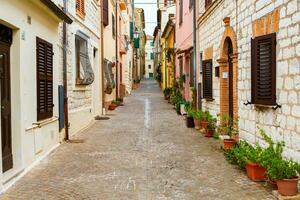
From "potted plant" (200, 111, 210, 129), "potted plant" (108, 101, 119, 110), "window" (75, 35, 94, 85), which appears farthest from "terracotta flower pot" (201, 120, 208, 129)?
"potted plant" (108, 101, 119, 110)

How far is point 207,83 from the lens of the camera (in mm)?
12883

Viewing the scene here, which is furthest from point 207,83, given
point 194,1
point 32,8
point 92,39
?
point 32,8

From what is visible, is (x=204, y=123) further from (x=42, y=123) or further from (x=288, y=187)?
(x=288, y=187)

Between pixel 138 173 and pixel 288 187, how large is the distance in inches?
99.8

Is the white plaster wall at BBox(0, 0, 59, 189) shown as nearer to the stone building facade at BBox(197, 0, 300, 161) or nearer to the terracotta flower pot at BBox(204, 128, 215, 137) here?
the stone building facade at BBox(197, 0, 300, 161)

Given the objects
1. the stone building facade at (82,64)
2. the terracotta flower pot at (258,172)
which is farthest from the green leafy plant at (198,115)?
the terracotta flower pot at (258,172)

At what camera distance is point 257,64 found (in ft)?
24.6

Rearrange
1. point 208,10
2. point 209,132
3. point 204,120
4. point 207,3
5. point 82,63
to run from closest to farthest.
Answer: point 209,132 → point 204,120 → point 208,10 → point 82,63 → point 207,3

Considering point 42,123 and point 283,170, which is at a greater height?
point 42,123

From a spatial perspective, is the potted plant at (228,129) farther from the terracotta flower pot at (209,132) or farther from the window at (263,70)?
the window at (263,70)

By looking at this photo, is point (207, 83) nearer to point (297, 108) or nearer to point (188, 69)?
point (188, 69)

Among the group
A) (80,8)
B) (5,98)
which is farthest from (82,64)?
(5,98)

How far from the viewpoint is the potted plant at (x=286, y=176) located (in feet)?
17.6

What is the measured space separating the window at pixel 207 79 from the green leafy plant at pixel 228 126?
96.9 inches
